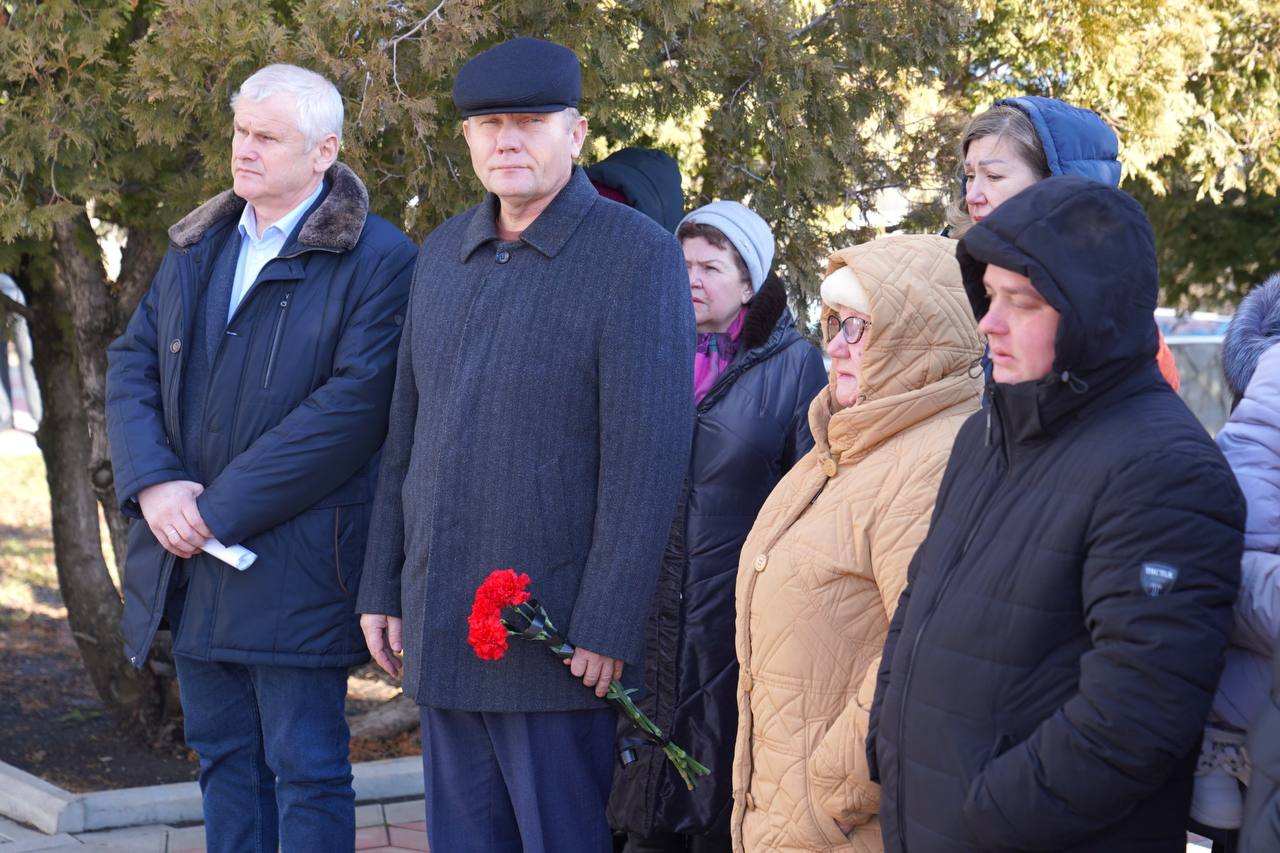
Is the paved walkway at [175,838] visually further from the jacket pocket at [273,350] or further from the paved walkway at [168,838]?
the jacket pocket at [273,350]

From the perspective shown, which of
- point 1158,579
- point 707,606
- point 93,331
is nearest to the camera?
point 1158,579

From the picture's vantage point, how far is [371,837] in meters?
4.12

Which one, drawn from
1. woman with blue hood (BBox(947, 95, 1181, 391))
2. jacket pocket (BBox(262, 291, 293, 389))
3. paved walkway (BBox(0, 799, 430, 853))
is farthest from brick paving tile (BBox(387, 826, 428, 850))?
woman with blue hood (BBox(947, 95, 1181, 391))

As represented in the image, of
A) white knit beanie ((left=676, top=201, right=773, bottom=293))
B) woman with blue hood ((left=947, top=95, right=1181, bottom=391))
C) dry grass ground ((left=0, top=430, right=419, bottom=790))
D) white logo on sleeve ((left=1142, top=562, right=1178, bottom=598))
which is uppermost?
woman with blue hood ((left=947, top=95, right=1181, bottom=391))

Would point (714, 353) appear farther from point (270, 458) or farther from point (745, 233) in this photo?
point (270, 458)

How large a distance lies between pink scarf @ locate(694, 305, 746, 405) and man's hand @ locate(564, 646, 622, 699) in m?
0.78

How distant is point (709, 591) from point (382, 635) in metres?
0.70

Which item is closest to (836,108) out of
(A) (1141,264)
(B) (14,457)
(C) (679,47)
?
(C) (679,47)

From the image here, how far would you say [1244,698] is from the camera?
197 cm

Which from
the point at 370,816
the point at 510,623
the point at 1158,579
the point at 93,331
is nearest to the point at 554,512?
the point at 510,623

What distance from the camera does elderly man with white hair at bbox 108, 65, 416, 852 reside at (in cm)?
313

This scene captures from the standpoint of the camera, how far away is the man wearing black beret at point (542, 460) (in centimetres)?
268

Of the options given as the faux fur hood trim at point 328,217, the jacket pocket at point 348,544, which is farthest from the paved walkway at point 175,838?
the faux fur hood trim at point 328,217

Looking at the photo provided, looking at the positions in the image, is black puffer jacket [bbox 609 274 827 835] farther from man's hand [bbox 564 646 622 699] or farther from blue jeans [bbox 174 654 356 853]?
blue jeans [bbox 174 654 356 853]
